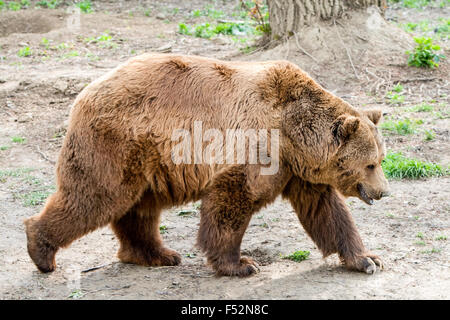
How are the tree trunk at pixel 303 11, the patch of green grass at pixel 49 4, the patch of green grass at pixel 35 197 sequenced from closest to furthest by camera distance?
the patch of green grass at pixel 35 197, the tree trunk at pixel 303 11, the patch of green grass at pixel 49 4

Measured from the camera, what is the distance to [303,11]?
10422 millimetres

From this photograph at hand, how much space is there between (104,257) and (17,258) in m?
0.81

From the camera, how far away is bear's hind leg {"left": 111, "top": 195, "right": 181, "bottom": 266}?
6.07 metres

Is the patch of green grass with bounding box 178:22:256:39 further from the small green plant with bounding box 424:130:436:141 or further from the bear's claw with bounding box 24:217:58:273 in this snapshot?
the bear's claw with bounding box 24:217:58:273

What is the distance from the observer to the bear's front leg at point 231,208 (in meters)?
5.39

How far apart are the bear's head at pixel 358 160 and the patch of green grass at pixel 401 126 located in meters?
3.48

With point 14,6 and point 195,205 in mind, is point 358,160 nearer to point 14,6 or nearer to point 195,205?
point 195,205

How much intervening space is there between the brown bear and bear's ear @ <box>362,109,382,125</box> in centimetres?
1

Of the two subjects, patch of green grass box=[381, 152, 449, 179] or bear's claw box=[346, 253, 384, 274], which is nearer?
bear's claw box=[346, 253, 384, 274]

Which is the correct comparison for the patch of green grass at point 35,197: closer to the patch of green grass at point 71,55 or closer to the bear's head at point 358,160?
the bear's head at point 358,160

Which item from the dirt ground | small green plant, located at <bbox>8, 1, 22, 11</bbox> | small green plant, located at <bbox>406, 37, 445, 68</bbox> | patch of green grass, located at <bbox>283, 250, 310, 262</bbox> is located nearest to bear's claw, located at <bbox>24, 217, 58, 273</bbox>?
the dirt ground

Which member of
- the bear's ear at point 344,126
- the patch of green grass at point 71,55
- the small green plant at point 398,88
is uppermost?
the bear's ear at point 344,126

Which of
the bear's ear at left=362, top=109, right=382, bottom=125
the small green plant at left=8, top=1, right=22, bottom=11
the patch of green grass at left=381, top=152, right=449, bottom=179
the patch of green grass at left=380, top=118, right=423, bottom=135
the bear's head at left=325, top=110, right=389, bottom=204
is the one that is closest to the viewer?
the bear's head at left=325, top=110, right=389, bottom=204

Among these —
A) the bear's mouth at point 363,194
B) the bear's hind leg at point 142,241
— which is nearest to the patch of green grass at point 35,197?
the bear's hind leg at point 142,241
